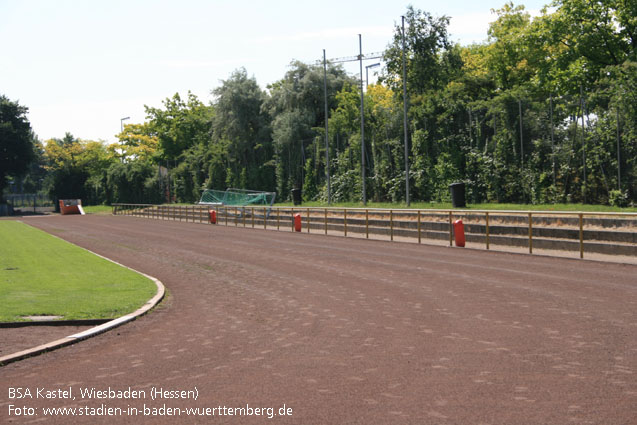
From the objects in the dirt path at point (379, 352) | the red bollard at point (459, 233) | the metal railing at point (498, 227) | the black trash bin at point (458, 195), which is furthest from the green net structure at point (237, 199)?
the dirt path at point (379, 352)

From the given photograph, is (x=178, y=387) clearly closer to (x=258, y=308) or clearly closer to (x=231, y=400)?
(x=231, y=400)

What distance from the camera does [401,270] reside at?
16.3m

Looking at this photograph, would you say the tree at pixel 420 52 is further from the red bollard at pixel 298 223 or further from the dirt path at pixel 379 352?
the dirt path at pixel 379 352

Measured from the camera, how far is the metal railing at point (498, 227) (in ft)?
62.0

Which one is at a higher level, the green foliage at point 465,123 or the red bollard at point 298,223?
the green foliage at point 465,123

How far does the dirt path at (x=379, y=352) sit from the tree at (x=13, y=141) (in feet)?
277

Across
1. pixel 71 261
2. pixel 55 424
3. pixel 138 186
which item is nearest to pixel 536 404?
pixel 55 424

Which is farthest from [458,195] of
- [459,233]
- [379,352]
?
[379,352]

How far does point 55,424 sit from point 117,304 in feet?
20.5

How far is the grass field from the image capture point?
1077cm

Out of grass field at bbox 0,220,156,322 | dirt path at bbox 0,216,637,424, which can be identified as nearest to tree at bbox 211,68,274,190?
grass field at bbox 0,220,156,322

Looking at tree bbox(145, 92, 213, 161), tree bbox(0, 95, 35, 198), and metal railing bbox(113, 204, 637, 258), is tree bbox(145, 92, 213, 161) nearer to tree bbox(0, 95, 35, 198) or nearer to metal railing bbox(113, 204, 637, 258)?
tree bbox(0, 95, 35, 198)

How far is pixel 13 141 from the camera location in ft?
295

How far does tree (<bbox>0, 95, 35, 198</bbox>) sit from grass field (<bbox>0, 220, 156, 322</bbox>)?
76546 mm
